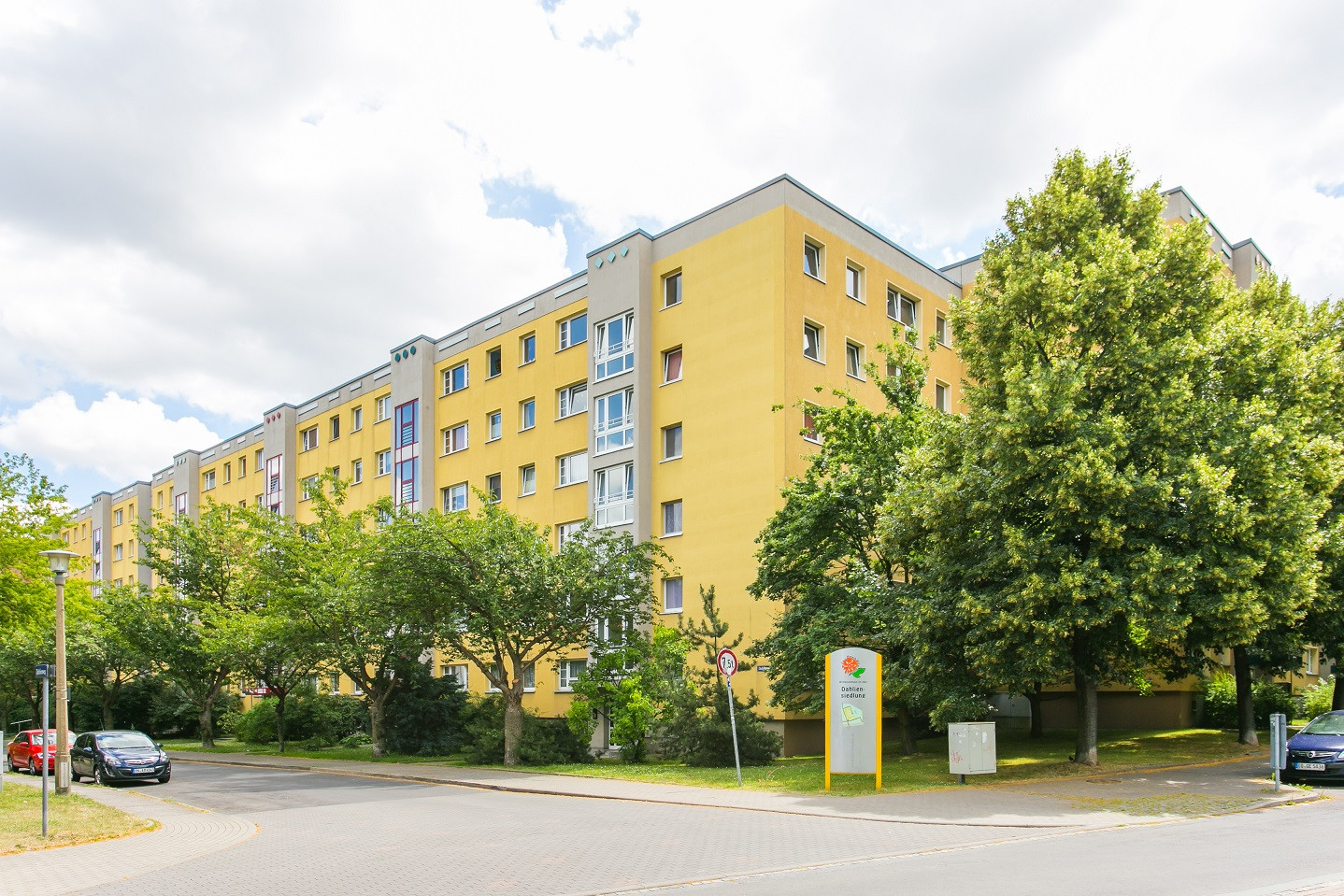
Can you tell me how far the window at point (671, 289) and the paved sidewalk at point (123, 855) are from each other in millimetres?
21302

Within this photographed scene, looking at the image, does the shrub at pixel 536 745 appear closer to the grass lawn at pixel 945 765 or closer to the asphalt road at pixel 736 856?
the grass lawn at pixel 945 765

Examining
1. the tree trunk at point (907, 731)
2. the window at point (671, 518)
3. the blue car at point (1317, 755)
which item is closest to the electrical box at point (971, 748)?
the blue car at point (1317, 755)

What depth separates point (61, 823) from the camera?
50.5 feet

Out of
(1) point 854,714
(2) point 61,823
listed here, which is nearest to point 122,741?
(2) point 61,823

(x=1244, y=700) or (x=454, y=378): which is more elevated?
(x=454, y=378)

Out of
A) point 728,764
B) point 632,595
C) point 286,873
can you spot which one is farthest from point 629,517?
point 286,873

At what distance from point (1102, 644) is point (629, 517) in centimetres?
1685

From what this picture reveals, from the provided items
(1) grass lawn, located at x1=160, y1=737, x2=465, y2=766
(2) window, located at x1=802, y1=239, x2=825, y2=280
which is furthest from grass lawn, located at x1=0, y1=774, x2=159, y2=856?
(2) window, located at x1=802, y1=239, x2=825, y2=280

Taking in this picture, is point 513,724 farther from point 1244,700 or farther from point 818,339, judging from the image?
point 1244,700

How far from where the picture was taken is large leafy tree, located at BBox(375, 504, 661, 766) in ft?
81.0

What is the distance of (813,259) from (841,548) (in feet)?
39.3

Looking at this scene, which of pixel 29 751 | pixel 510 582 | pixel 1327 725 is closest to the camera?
pixel 1327 725

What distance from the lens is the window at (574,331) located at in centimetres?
3712

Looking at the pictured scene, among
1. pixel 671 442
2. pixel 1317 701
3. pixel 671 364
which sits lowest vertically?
pixel 1317 701
